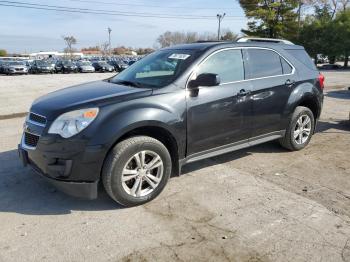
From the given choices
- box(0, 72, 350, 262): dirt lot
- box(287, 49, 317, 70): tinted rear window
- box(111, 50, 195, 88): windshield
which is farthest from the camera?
box(287, 49, 317, 70): tinted rear window

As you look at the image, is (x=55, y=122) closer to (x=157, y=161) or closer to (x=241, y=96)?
(x=157, y=161)

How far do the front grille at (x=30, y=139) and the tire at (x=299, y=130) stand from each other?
3.72m

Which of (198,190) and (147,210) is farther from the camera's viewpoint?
(198,190)

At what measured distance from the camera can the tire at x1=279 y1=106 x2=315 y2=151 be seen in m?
5.68

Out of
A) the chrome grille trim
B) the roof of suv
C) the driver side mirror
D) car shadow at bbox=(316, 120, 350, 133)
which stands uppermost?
the roof of suv

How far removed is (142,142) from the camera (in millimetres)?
3848

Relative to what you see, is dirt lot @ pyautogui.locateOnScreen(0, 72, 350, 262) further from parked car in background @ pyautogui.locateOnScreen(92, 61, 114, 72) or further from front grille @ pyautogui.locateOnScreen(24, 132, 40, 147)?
parked car in background @ pyautogui.locateOnScreen(92, 61, 114, 72)

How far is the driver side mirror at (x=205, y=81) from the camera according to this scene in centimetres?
427

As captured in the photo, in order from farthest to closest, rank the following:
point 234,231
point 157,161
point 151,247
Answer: point 157,161 → point 234,231 → point 151,247


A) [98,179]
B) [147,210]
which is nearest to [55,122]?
[98,179]

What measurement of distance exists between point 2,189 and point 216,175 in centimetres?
270

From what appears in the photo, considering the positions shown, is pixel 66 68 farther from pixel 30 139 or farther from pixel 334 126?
pixel 30 139

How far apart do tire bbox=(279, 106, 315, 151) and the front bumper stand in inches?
129

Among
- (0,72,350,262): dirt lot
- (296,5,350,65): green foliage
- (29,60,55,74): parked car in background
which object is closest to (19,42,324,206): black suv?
(0,72,350,262): dirt lot
